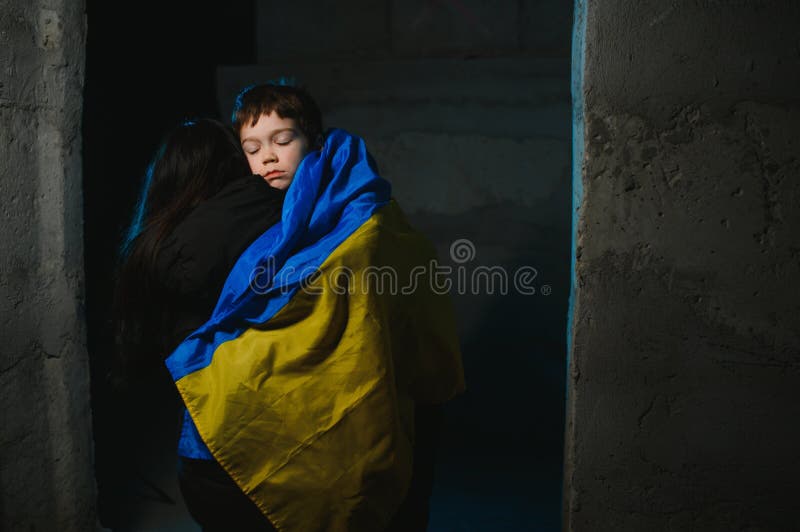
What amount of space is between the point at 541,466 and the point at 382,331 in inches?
96.6

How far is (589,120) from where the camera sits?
4.84 ft

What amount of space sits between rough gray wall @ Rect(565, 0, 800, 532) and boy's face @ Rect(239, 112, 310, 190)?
29.1 inches

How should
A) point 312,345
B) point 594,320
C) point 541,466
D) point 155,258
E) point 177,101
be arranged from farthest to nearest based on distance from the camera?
1. point 177,101
2. point 541,466
3. point 594,320
4. point 155,258
5. point 312,345

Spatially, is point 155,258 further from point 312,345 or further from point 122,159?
point 122,159

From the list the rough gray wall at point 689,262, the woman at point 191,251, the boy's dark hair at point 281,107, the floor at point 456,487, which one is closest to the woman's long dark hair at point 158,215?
the woman at point 191,251

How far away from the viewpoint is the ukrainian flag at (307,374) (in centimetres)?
130

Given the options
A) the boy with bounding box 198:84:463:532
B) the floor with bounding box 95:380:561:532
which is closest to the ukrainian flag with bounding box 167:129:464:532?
the boy with bounding box 198:84:463:532

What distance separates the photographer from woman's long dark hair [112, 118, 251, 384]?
143 centimetres

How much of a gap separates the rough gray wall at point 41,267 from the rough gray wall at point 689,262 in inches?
62.0

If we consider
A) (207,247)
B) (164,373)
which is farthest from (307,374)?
(164,373)

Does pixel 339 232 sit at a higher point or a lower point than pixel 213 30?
lower

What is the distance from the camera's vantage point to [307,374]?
131cm

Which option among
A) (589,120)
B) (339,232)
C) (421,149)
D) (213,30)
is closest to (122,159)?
(213,30)

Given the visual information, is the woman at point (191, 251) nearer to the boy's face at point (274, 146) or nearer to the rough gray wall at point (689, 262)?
the boy's face at point (274, 146)
